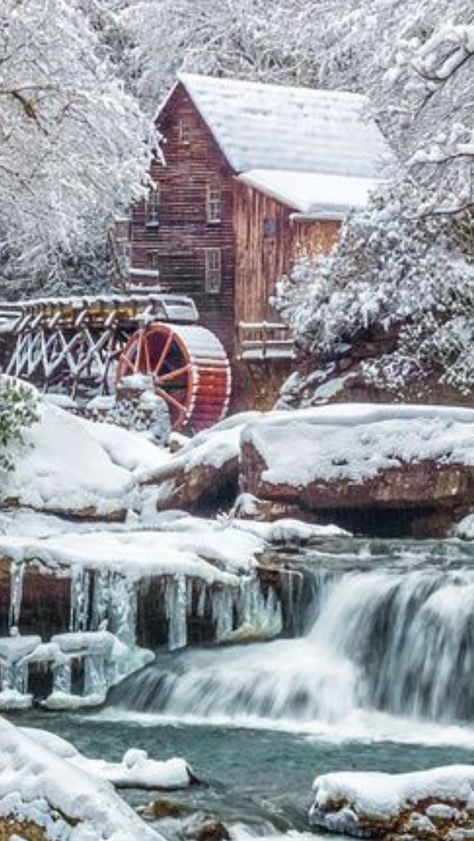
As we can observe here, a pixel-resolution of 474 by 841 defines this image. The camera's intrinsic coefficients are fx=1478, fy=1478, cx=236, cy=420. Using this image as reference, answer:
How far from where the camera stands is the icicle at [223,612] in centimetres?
1397

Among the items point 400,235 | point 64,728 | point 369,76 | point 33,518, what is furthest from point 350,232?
point 64,728

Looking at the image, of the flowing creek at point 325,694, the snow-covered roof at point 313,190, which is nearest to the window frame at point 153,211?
the snow-covered roof at point 313,190

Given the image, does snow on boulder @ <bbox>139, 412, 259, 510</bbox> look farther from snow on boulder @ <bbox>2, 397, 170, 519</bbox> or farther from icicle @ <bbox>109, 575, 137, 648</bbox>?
icicle @ <bbox>109, 575, 137, 648</bbox>

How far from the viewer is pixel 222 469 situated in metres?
18.9

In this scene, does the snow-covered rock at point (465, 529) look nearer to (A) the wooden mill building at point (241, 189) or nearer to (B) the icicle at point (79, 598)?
(B) the icicle at point (79, 598)

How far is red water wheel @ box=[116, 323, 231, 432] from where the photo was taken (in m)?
34.5

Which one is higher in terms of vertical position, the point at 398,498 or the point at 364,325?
the point at 364,325

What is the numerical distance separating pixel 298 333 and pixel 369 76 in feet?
25.0

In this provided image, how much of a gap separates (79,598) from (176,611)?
0.92m

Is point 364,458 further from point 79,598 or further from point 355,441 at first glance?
point 79,598

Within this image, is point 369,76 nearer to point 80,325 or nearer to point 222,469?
point 222,469

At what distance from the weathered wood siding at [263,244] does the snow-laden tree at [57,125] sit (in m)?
12.7

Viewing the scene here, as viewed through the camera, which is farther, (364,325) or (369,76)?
(364,325)

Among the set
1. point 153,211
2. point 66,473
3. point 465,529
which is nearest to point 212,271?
point 153,211
